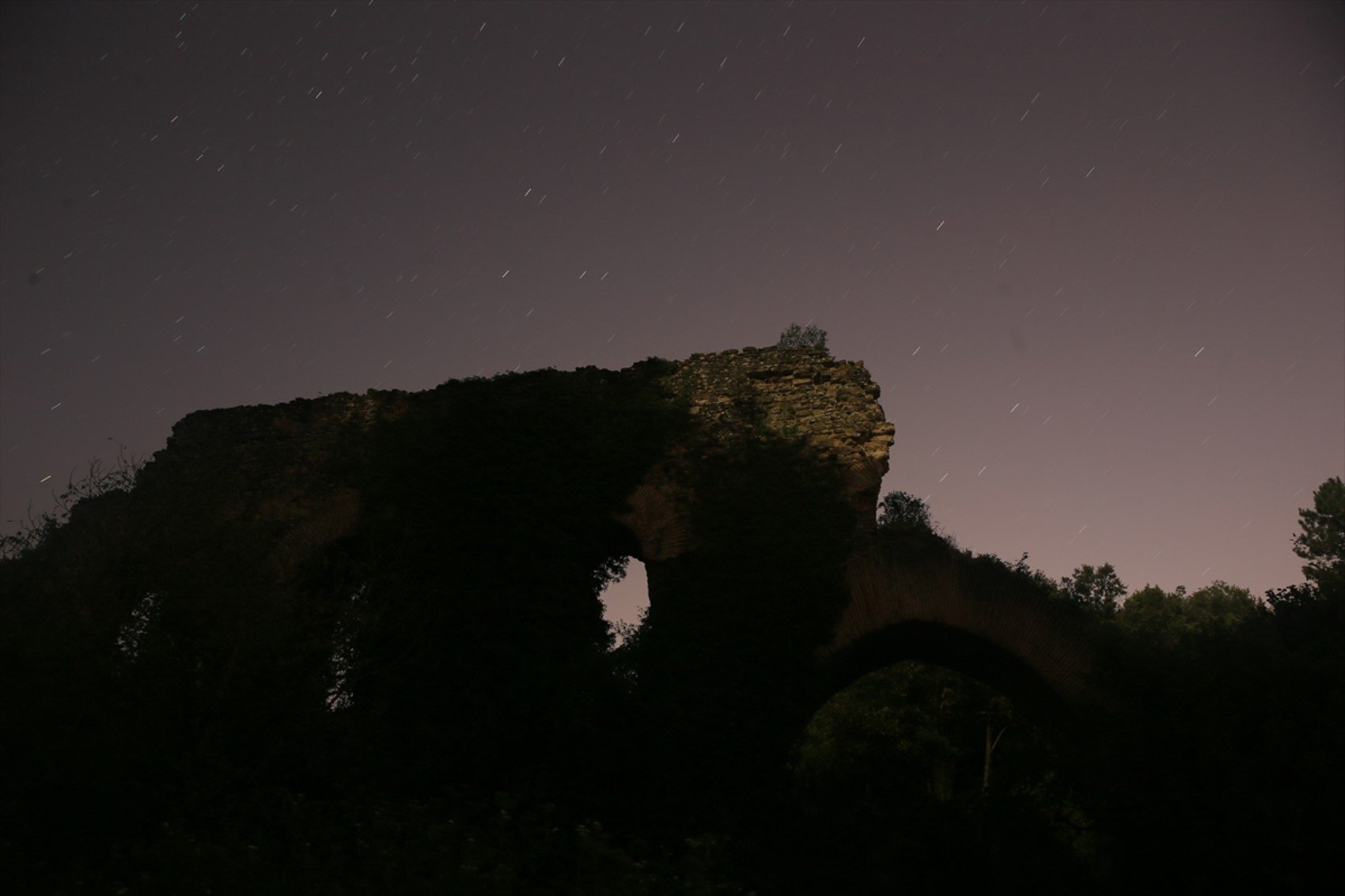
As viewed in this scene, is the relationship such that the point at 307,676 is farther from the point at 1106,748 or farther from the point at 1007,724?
the point at 1007,724

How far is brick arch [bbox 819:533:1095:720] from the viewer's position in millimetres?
10258

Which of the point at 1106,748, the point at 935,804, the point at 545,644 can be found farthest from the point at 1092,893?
the point at 545,644

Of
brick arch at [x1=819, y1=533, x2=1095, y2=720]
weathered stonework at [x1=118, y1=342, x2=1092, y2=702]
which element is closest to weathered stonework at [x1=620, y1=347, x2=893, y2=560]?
weathered stonework at [x1=118, y1=342, x2=1092, y2=702]

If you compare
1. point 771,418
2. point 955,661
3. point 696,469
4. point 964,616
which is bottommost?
point 955,661

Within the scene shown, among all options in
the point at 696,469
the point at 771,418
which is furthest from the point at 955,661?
the point at 696,469

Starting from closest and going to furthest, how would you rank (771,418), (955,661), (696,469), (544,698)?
(544,698) → (696,469) → (955,661) → (771,418)

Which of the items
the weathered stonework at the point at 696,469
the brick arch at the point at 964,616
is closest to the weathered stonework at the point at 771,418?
the weathered stonework at the point at 696,469

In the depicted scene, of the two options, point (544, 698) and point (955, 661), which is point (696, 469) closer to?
point (544, 698)

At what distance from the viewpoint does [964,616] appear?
34.6ft

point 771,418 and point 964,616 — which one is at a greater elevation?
point 771,418

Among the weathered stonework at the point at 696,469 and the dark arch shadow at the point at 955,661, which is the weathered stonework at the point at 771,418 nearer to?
the weathered stonework at the point at 696,469

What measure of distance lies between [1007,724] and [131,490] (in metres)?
20.0

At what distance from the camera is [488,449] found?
1218 cm

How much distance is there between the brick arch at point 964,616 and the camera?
404 inches
